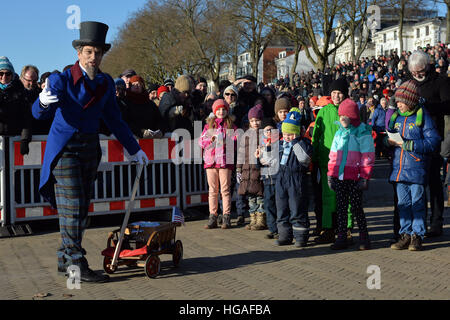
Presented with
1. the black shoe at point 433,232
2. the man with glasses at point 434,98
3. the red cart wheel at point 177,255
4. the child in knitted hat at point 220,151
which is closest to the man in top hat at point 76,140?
the red cart wheel at point 177,255

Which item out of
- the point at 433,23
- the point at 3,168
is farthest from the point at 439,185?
the point at 433,23

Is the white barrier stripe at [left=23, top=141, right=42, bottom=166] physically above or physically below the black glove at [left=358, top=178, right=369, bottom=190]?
above

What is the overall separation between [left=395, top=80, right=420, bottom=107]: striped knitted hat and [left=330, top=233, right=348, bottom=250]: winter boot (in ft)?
5.41

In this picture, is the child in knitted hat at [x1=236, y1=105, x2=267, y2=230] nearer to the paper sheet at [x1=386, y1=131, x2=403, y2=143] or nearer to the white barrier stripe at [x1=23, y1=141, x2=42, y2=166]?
the paper sheet at [x1=386, y1=131, x2=403, y2=143]

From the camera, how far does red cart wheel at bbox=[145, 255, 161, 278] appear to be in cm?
570

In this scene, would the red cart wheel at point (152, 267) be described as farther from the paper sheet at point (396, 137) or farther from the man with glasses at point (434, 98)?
the man with glasses at point (434, 98)

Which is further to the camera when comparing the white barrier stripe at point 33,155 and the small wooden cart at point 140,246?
the white barrier stripe at point 33,155

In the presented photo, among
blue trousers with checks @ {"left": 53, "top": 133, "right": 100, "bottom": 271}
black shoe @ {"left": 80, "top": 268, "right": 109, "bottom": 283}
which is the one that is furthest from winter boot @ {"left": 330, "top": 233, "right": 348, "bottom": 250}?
blue trousers with checks @ {"left": 53, "top": 133, "right": 100, "bottom": 271}

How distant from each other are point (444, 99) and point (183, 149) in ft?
13.2

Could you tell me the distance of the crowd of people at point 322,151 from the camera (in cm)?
701

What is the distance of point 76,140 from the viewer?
5586mm

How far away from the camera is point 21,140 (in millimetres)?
8438

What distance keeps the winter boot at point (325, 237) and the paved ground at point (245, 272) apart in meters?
0.19
